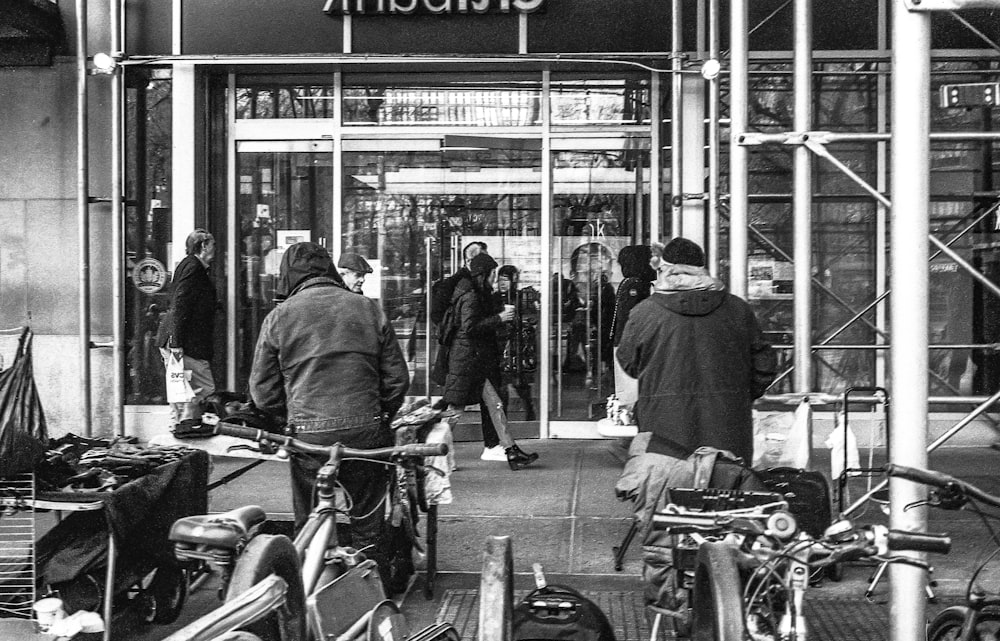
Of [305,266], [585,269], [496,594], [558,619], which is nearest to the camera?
[496,594]

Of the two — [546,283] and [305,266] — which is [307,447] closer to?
[305,266]

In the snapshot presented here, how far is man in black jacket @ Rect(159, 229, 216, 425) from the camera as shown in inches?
378

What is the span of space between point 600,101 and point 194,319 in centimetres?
426

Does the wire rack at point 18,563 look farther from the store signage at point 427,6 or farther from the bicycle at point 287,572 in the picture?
the store signage at point 427,6

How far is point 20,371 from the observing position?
470 cm

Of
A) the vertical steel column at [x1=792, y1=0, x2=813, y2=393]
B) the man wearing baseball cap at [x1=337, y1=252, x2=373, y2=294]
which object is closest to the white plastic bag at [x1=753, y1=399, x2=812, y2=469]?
the vertical steel column at [x1=792, y1=0, x2=813, y2=393]

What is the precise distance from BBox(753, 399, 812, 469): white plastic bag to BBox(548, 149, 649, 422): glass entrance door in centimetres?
439

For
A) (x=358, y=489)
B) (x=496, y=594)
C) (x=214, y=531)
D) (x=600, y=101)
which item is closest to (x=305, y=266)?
(x=358, y=489)

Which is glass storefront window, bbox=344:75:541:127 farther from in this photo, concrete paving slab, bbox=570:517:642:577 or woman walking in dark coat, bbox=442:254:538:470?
concrete paving slab, bbox=570:517:642:577

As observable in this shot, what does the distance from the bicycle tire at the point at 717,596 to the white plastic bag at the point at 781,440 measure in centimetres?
316

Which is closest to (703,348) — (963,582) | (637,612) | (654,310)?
(654,310)

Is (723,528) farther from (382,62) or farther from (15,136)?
(15,136)

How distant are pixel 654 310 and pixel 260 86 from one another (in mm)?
6956

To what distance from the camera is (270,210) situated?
11.3 m
